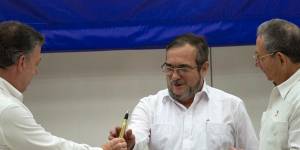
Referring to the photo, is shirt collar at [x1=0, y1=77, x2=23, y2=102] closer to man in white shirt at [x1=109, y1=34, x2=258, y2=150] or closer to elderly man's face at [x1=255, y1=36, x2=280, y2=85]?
man in white shirt at [x1=109, y1=34, x2=258, y2=150]

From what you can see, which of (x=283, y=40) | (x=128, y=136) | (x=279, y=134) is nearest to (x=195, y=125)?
(x=128, y=136)

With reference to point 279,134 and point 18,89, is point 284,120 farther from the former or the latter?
point 18,89

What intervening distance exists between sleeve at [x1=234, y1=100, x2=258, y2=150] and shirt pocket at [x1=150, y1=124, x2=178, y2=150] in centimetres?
30

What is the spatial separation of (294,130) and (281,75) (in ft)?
0.79

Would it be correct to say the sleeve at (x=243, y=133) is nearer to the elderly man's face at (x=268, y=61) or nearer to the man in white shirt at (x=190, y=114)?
the man in white shirt at (x=190, y=114)

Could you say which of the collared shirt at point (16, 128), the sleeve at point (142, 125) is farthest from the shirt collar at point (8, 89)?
the sleeve at point (142, 125)

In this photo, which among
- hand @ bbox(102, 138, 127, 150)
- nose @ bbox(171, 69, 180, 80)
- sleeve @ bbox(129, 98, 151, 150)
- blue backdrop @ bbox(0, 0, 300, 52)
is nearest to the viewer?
hand @ bbox(102, 138, 127, 150)

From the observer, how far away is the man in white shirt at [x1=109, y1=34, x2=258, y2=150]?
1929mm

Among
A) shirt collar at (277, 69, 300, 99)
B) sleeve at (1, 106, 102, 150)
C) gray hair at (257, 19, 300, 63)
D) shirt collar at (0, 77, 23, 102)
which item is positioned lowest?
sleeve at (1, 106, 102, 150)

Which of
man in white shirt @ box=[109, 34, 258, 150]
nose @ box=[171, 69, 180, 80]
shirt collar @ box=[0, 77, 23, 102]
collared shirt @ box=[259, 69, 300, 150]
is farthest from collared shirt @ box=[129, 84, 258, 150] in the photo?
shirt collar @ box=[0, 77, 23, 102]

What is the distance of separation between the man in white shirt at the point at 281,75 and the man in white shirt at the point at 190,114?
Result: 0.30 m

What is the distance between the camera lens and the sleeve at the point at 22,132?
4.71 feet

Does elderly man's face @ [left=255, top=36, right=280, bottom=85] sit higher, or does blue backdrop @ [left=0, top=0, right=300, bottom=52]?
blue backdrop @ [left=0, top=0, right=300, bottom=52]

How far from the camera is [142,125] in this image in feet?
6.44
